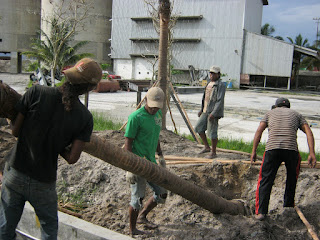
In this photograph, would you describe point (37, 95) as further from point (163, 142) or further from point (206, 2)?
point (206, 2)

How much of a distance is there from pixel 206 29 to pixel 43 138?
116 ft

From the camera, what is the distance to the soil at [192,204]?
138 inches

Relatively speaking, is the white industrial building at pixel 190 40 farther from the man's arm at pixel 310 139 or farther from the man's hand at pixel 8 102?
the man's hand at pixel 8 102

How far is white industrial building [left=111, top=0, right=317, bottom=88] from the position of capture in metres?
33.2

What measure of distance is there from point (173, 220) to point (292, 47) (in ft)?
105

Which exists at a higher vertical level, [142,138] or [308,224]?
[142,138]

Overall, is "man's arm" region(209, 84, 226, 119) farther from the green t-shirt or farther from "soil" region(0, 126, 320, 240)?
the green t-shirt

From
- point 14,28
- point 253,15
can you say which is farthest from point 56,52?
point 14,28

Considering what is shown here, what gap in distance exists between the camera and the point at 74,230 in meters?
3.13

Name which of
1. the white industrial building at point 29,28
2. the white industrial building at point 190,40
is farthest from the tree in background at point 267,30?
the white industrial building at point 29,28

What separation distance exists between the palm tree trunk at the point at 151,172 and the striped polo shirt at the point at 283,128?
93 centimetres

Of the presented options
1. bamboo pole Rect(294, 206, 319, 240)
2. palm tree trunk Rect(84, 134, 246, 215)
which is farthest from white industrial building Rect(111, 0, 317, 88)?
palm tree trunk Rect(84, 134, 246, 215)

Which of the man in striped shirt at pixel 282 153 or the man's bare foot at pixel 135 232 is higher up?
the man in striped shirt at pixel 282 153

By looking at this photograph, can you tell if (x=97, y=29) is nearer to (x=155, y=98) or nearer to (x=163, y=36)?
(x=163, y=36)
